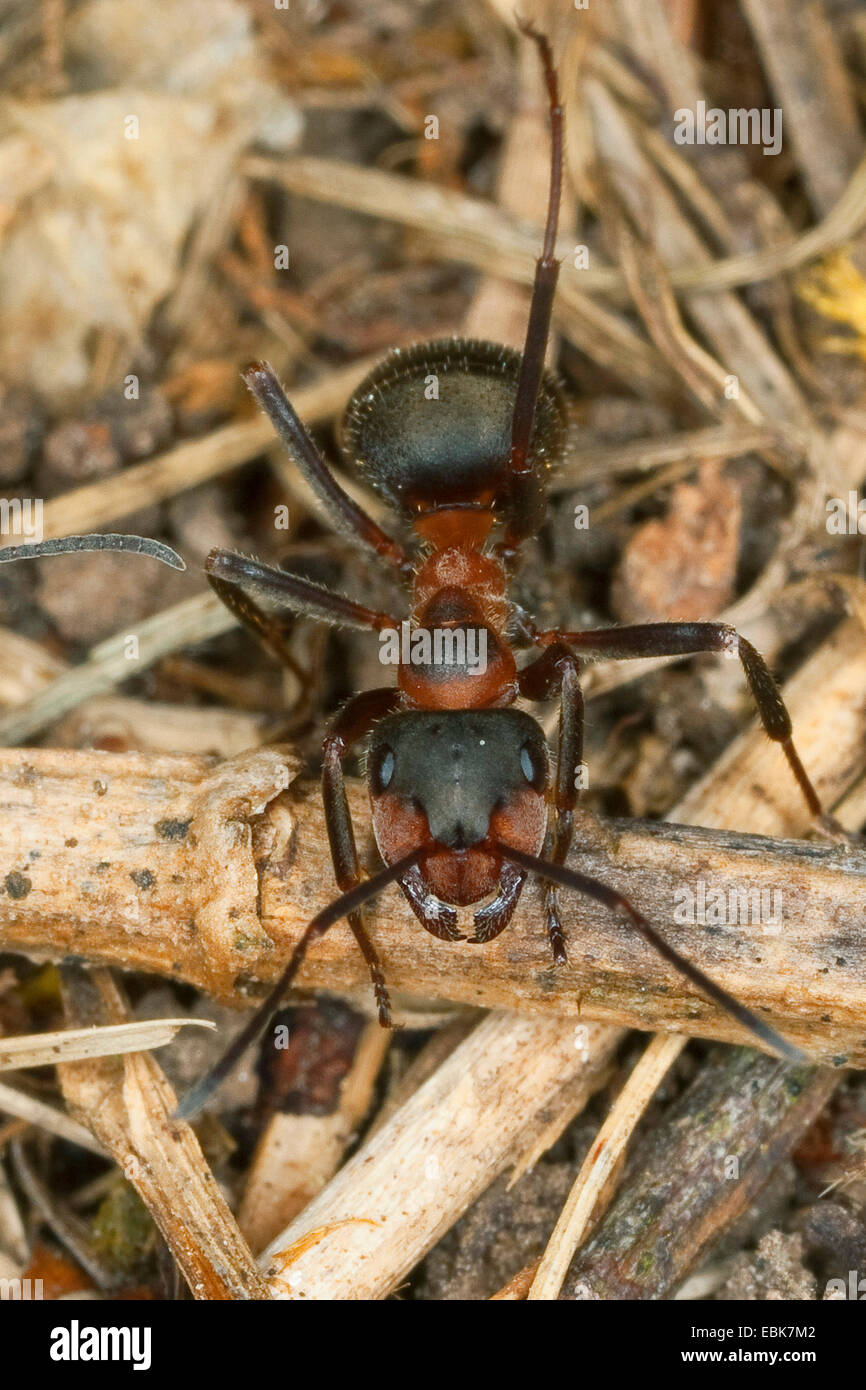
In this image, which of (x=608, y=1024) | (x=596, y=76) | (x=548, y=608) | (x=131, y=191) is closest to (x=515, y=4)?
(x=596, y=76)

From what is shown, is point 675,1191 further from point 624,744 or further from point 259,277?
point 259,277

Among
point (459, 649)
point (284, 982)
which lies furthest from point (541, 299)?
point (284, 982)

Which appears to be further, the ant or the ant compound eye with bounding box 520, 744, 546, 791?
the ant compound eye with bounding box 520, 744, 546, 791

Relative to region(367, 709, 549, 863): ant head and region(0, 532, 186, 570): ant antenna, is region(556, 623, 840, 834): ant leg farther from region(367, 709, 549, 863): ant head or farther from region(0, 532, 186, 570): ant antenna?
region(0, 532, 186, 570): ant antenna

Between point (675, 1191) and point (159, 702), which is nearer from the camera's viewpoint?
point (675, 1191)

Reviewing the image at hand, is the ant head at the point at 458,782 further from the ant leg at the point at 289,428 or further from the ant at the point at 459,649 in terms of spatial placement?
the ant leg at the point at 289,428

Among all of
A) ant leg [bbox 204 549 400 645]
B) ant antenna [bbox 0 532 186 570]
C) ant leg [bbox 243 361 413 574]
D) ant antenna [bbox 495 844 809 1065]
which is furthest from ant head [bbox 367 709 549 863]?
ant leg [bbox 243 361 413 574]
